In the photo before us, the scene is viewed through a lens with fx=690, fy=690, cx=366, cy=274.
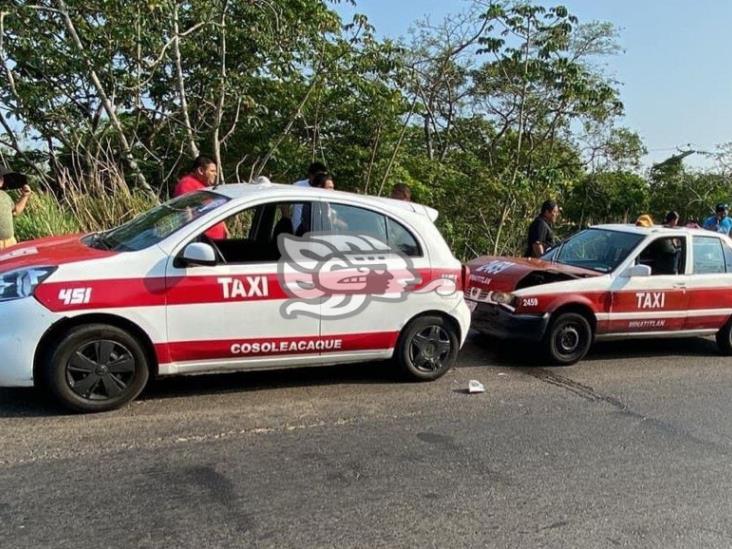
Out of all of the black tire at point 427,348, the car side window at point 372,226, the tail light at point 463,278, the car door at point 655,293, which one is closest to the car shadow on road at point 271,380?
the black tire at point 427,348

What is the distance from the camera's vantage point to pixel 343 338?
19.2ft

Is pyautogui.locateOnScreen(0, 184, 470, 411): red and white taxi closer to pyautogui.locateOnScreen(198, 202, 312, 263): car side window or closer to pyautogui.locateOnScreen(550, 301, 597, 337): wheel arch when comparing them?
pyautogui.locateOnScreen(198, 202, 312, 263): car side window

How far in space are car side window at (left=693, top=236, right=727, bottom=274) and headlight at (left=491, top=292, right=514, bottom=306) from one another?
8.04 feet

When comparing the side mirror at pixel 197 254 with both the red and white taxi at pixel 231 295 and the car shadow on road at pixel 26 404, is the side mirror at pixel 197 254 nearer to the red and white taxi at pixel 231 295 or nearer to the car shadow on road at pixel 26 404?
the red and white taxi at pixel 231 295

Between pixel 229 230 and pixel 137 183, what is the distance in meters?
5.85

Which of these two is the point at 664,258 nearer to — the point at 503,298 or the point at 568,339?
the point at 568,339

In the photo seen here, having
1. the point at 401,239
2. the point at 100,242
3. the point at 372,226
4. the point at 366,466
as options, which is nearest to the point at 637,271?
the point at 401,239

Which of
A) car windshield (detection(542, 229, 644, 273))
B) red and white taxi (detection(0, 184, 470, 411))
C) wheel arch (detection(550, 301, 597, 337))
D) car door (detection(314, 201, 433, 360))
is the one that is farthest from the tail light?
car windshield (detection(542, 229, 644, 273))

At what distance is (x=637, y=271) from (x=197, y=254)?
16.1 feet

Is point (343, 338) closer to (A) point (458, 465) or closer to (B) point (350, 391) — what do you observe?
(B) point (350, 391)

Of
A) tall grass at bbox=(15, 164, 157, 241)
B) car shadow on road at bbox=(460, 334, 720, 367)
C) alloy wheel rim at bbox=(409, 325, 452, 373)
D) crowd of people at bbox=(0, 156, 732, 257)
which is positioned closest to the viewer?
alloy wheel rim at bbox=(409, 325, 452, 373)

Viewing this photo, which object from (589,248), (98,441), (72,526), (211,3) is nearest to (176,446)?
(98,441)

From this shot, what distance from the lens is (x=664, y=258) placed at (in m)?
8.03

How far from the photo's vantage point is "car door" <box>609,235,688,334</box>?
763 cm
